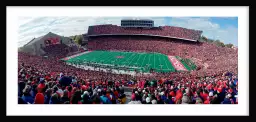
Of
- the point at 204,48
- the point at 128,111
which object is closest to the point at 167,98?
the point at 128,111

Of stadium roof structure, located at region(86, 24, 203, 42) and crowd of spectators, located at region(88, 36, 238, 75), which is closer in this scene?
crowd of spectators, located at region(88, 36, 238, 75)

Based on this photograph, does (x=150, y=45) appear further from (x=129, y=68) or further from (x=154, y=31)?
(x=129, y=68)

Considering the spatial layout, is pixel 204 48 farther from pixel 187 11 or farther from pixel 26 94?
pixel 26 94

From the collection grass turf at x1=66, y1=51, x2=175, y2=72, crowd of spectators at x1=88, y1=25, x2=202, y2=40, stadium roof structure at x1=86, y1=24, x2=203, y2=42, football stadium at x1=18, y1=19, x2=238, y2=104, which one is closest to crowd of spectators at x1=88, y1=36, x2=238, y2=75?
football stadium at x1=18, y1=19, x2=238, y2=104

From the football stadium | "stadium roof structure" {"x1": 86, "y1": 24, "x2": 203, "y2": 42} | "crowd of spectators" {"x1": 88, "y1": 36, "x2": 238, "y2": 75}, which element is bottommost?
the football stadium

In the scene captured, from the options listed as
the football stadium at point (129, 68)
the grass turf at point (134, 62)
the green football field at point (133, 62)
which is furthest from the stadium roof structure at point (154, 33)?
the green football field at point (133, 62)

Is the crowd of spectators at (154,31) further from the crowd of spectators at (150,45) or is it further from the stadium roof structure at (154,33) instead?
the crowd of spectators at (150,45)

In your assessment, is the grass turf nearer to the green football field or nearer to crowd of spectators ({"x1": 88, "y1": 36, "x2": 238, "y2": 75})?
the green football field

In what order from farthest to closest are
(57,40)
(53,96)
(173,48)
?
(173,48) < (57,40) < (53,96)
